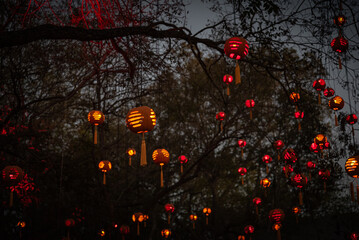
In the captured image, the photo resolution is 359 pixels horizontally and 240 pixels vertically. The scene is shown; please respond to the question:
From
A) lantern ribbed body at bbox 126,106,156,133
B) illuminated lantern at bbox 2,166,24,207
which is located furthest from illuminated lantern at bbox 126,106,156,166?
illuminated lantern at bbox 2,166,24,207

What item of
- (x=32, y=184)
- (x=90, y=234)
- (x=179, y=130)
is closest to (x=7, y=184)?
(x=32, y=184)

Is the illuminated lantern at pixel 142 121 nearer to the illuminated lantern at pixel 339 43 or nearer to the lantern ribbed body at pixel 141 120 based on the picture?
the lantern ribbed body at pixel 141 120

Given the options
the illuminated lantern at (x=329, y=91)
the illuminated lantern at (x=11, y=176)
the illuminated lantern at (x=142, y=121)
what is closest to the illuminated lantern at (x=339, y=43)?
the illuminated lantern at (x=329, y=91)

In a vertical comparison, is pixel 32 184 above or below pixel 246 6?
below

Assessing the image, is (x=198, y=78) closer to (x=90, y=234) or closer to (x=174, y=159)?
(x=174, y=159)

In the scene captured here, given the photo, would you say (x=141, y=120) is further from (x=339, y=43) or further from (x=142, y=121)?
(x=339, y=43)

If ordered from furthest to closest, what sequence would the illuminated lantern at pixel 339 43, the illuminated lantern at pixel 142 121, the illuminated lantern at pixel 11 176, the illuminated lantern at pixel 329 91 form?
1. the illuminated lantern at pixel 329 91
2. the illuminated lantern at pixel 11 176
3. the illuminated lantern at pixel 339 43
4. the illuminated lantern at pixel 142 121

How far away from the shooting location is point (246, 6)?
3133mm

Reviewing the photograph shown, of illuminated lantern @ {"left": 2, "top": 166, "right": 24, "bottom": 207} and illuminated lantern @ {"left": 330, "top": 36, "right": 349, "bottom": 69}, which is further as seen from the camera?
illuminated lantern @ {"left": 2, "top": 166, "right": 24, "bottom": 207}

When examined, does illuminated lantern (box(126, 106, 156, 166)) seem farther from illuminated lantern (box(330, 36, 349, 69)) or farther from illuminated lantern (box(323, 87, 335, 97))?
illuminated lantern (box(323, 87, 335, 97))

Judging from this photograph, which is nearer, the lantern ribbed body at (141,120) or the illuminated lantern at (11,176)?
the lantern ribbed body at (141,120)

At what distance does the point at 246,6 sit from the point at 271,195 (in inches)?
324

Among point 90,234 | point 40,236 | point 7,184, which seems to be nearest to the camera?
point 7,184

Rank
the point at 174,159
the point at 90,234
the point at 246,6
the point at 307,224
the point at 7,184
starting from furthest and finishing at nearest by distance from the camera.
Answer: the point at 307,224 < the point at 174,159 < the point at 90,234 < the point at 7,184 < the point at 246,6
